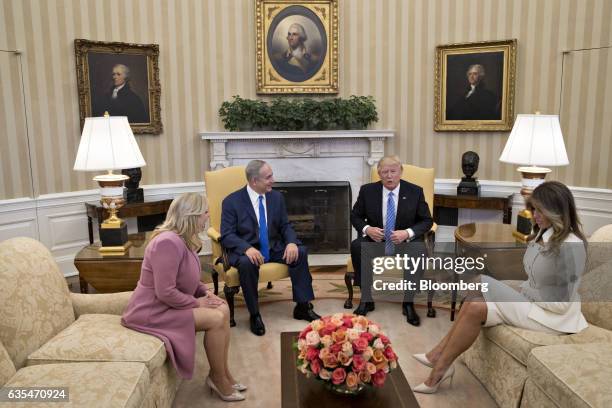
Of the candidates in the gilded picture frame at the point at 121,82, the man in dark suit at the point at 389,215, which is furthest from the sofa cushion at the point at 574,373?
the gilded picture frame at the point at 121,82

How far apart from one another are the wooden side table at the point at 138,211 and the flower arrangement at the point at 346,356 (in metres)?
3.49

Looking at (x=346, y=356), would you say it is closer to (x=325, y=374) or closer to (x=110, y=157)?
(x=325, y=374)

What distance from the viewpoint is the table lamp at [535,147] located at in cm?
395

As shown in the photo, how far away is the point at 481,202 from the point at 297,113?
216 centimetres

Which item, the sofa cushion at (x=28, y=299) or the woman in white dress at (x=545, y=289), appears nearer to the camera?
the sofa cushion at (x=28, y=299)

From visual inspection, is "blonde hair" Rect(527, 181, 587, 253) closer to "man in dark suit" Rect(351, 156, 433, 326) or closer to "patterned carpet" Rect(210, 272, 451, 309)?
"man in dark suit" Rect(351, 156, 433, 326)

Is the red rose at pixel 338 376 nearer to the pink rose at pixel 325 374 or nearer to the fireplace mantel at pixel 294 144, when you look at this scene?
the pink rose at pixel 325 374

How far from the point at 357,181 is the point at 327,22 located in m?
1.81

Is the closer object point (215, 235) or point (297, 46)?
point (215, 235)

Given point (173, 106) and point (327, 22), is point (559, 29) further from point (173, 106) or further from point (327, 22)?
point (173, 106)

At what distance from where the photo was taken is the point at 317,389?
2477 mm

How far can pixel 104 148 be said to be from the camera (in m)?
3.79

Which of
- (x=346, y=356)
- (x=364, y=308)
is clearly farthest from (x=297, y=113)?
(x=346, y=356)

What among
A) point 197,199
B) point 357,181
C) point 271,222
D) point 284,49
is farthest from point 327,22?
point 197,199
